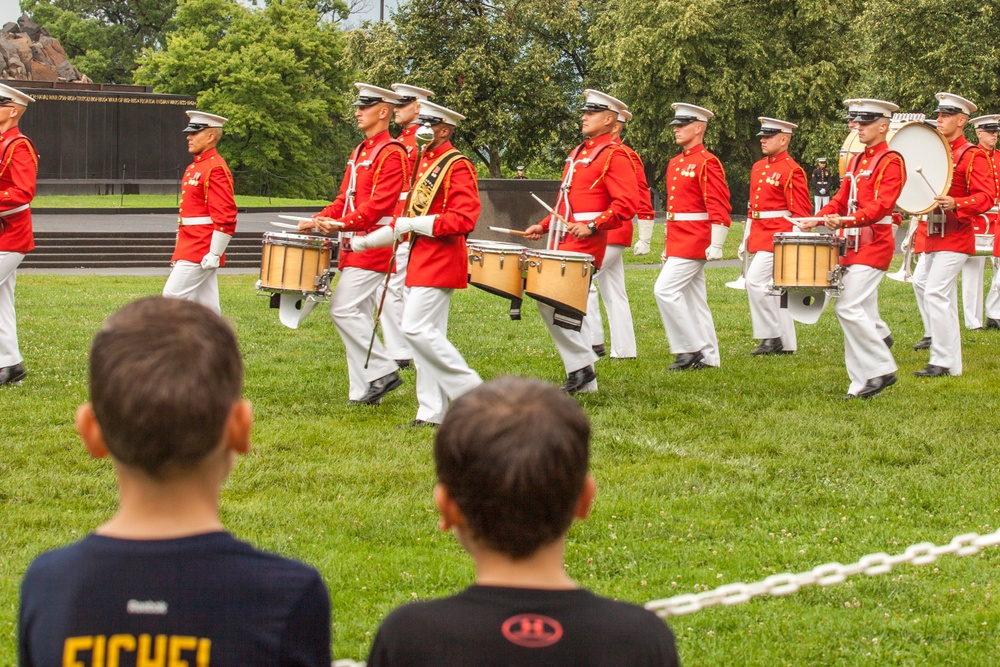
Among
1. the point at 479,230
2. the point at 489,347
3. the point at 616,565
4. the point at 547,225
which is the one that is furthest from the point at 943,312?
the point at 479,230

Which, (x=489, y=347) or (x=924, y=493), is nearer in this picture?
(x=924, y=493)

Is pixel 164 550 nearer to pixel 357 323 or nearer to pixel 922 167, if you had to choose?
pixel 357 323

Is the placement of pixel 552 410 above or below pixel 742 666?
above

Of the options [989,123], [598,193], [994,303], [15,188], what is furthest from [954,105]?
[15,188]

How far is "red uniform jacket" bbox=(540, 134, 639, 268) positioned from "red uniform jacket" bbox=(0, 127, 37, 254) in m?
4.14

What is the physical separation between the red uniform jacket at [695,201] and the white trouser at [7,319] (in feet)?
18.5

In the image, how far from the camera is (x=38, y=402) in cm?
966

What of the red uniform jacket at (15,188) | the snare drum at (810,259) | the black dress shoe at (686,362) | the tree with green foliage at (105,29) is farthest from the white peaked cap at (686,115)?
the tree with green foliage at (105,29)

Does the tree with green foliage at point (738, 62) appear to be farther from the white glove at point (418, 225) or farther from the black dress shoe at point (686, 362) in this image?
the white glove at point (418, 225)

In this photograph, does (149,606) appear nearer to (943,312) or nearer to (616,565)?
(616,565)

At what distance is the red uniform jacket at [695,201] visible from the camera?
1192 cm

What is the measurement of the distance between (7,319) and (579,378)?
15.0 ft

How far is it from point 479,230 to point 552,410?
21.2 metres

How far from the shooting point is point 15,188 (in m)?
10.5
